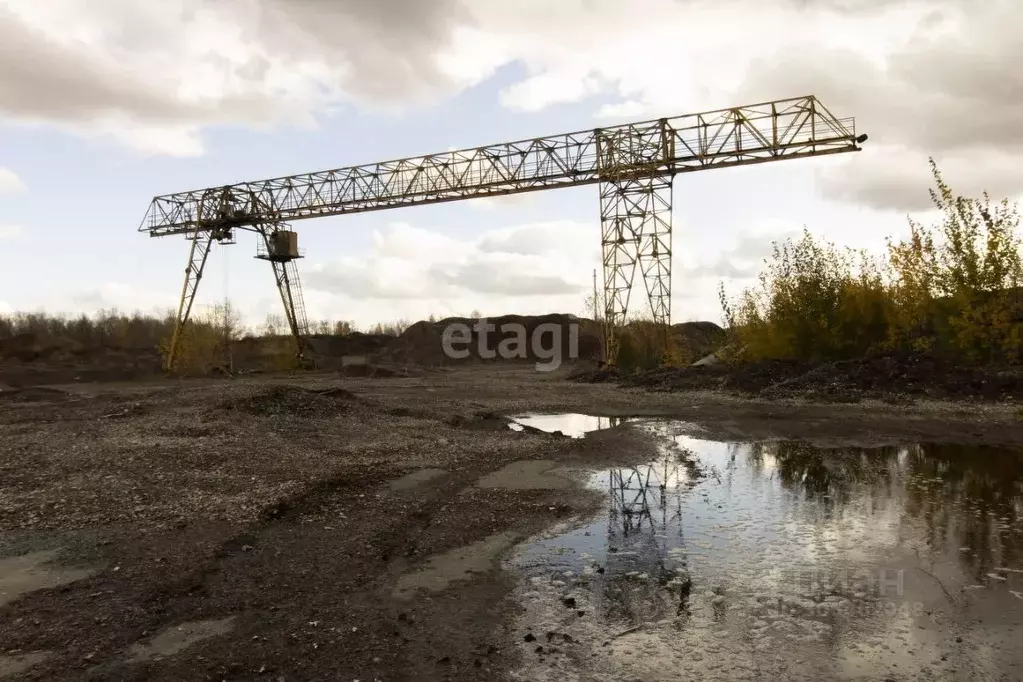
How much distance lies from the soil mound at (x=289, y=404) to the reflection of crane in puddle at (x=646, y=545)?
6.27 m

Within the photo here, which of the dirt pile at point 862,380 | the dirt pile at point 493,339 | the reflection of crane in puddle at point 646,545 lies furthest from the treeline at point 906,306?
the dirt pile at point 493,339

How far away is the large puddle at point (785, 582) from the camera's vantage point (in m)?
3.49

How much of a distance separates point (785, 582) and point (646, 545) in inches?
45.4

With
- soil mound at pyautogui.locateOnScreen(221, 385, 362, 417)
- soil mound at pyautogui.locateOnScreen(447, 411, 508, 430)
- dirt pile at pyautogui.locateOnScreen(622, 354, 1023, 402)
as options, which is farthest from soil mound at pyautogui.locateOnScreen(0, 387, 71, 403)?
dirt pile at pyautogui.locateOnScreen(622, 354, 1023, 402)

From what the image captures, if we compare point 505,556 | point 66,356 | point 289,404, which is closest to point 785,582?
point 505,556

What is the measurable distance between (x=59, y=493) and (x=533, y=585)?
18.2ft

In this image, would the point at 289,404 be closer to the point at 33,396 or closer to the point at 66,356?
the point at 33,396

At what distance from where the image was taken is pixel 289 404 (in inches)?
482

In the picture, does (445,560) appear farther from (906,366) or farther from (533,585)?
(906,366)

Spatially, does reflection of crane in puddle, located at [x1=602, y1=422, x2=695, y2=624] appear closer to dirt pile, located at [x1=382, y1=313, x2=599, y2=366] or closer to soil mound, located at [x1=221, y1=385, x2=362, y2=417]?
soil mound, located at [x1=221, y1=385, x2=362, y2=417]

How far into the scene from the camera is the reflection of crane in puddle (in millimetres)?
4207

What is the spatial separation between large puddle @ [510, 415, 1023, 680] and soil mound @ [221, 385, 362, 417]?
21.0ft

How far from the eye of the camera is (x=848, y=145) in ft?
62.3

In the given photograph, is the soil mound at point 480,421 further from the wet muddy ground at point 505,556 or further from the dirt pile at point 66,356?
the dirt pile at point 66,356
